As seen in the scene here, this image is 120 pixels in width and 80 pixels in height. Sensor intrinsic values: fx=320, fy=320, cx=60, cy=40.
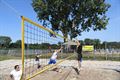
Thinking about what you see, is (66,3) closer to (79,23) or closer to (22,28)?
(79,23)

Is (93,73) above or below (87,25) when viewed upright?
below

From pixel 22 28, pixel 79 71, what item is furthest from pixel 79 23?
pixel 22 28

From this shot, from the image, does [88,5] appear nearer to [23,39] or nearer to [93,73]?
[93,73]

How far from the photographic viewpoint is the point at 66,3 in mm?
52688

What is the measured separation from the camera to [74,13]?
5384 cm

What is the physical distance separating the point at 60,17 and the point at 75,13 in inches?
103

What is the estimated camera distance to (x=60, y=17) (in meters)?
53.6

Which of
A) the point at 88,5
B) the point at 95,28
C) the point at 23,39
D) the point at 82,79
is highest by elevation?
the point at 88,5

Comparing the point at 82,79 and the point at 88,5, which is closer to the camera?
the point at 82,79

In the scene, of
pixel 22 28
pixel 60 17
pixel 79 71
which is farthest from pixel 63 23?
pixel 22 28

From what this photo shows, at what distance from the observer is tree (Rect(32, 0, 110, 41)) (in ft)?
174

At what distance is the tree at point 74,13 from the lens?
5291 centimetres

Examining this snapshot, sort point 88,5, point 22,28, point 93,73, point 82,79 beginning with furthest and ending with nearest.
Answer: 1. point 88,5
2. point 93,73
3. point 82,79
4. point 22,28

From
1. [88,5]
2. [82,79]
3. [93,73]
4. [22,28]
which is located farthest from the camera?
[88,5]
